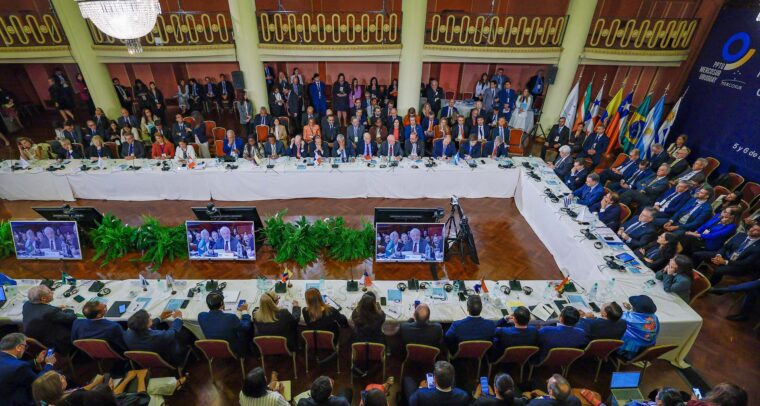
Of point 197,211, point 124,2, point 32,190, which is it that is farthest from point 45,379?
point 32,190

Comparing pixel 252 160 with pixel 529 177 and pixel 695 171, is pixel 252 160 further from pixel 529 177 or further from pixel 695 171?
pixel 695 171

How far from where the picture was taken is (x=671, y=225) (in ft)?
20.2

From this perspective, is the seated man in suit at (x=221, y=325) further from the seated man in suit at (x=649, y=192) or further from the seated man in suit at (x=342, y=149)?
the seated man in suit at (x=649, y=192)

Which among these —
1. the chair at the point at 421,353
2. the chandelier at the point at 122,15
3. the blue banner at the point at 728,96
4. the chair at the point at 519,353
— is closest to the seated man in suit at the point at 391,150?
the chandelier at the point at 122,15

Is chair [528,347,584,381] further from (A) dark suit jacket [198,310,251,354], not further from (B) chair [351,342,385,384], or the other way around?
(A) dark suit jacket [198,310,251,354]

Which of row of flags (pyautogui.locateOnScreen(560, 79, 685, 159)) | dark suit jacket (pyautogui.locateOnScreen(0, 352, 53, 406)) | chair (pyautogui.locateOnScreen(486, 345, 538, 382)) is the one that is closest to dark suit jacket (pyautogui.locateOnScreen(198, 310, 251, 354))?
dark suit jacket (pyautogui.locateOnScreen(0, 352, 53, 406))

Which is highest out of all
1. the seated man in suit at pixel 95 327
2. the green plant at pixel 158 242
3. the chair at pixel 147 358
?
the seated man in suit at pixel 95 327

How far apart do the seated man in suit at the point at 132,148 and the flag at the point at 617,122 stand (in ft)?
38.3

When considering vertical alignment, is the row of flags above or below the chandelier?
below

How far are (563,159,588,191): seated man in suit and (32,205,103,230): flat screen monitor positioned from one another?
8285mm

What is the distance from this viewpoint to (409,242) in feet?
18.1

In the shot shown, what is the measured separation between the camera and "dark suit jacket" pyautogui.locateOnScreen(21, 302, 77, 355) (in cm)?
384

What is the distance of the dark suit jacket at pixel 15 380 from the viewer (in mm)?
3156

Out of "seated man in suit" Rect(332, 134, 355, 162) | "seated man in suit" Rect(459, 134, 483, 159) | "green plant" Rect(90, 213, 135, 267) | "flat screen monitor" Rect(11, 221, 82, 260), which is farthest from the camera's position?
"seated man in suit" Rect(459, 134, 483, 159)
